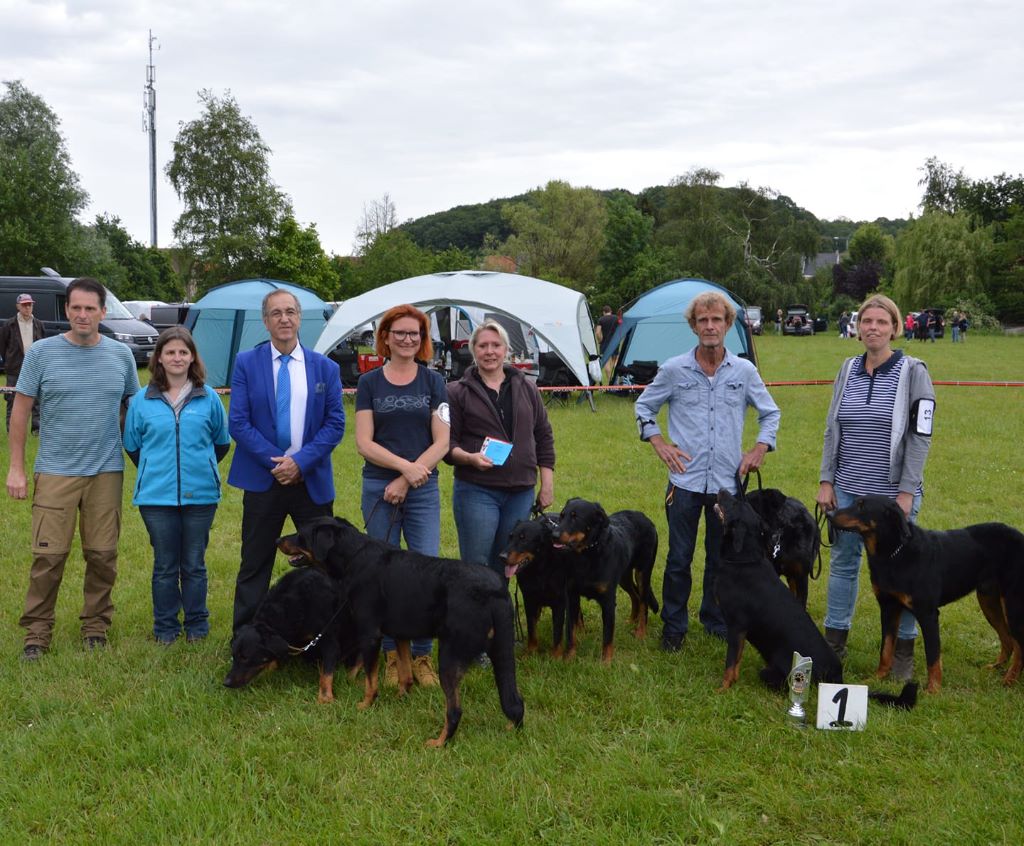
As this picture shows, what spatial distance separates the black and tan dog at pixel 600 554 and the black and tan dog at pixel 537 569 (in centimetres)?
5

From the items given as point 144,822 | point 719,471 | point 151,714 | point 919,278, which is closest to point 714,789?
point 719,471

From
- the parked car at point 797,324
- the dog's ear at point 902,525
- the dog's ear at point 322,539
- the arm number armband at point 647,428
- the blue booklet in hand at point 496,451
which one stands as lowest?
the dog's ear at point 322,539

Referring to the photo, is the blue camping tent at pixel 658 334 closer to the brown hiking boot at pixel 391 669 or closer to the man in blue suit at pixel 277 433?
the man in blue suit at pixel 277 433

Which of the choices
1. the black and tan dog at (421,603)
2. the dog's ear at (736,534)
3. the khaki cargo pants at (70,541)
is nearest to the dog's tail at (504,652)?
the black and tan dog at (421,603)

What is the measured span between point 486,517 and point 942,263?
4541 cm

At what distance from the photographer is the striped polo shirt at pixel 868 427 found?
13.9 ft

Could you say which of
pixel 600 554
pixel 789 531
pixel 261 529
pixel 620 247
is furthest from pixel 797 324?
pixel 261 529

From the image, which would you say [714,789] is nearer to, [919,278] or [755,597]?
[755,597]

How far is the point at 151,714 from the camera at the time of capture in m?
3.68

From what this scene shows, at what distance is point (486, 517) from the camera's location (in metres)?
4.31

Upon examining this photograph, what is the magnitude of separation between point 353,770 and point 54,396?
254 cm

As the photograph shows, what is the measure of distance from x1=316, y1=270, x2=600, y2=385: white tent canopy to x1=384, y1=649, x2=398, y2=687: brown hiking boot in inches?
365

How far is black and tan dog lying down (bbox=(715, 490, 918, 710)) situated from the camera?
3.87 m

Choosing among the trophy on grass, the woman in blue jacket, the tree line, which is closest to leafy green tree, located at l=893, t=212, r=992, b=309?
the tree line
